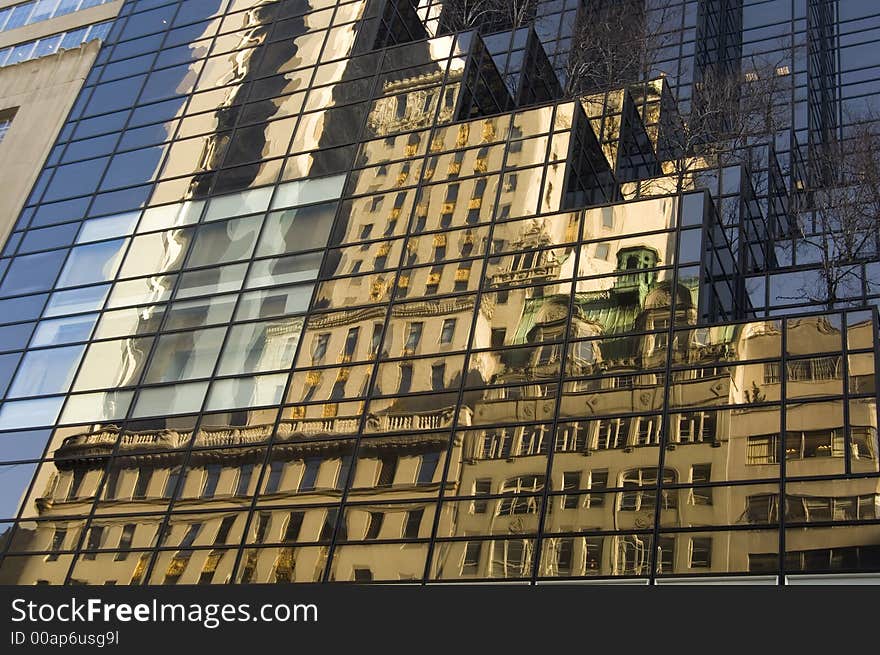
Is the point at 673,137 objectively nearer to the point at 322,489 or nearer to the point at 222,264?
the point at 222,264

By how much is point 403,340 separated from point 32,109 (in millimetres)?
28400

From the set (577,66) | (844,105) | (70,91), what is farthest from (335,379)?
(844,105)

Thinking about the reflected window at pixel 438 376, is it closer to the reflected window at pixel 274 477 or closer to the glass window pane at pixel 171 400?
the reflected window at pixel 274 477

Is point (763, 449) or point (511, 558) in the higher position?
point (763, 449)

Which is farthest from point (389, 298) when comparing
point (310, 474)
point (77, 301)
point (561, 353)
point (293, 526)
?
point (77, 301)

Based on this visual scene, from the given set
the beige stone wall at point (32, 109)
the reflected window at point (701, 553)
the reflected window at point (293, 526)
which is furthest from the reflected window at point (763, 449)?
the beige stone wall at point (32, 109)

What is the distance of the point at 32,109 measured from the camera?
5116 cm

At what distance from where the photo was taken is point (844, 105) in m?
60.2

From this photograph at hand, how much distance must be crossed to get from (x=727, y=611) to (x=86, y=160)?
36939mm

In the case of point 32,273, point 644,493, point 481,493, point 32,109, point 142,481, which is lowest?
point 644,493

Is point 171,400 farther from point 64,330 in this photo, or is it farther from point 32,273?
point 32,273

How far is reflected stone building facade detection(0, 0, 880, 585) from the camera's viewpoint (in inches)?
1034

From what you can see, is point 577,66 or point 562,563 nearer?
point 562,563

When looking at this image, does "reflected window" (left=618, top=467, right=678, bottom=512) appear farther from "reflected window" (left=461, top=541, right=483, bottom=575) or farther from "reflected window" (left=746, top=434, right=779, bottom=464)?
"reflected window" (left=461, top=541, right=483, bottom=575)
